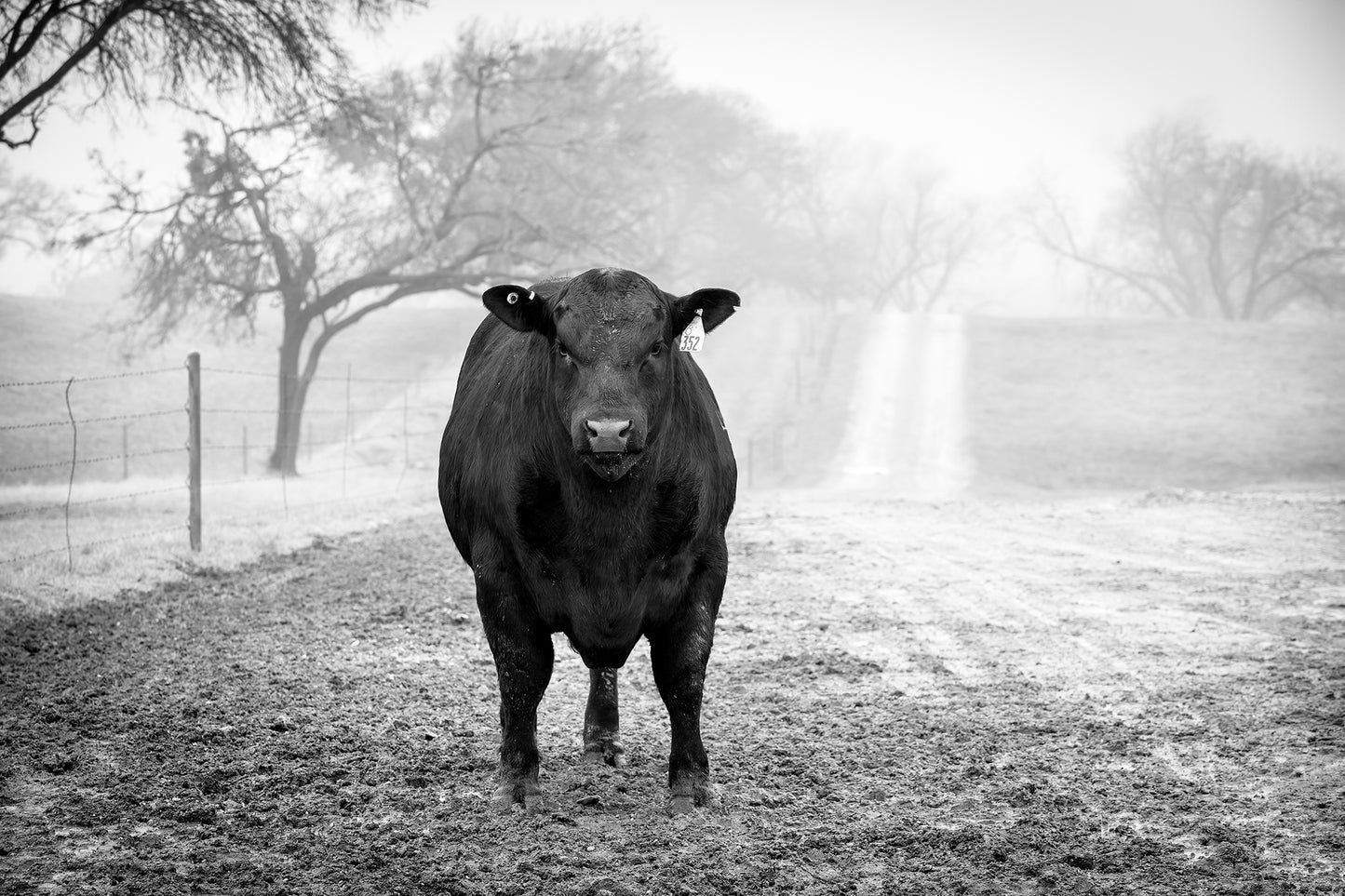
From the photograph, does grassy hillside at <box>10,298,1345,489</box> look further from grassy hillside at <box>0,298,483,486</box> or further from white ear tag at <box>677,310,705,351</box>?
white ear tag at <box>677,310,705,351</box>

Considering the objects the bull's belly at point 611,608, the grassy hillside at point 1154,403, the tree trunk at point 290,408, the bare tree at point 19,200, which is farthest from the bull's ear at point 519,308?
the bare tree at point 19,200

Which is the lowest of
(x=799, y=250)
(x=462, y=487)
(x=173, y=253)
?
(x=462, y=487)

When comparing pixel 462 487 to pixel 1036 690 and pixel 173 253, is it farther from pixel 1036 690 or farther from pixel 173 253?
pixel 173 253

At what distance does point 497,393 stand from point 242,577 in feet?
19.1

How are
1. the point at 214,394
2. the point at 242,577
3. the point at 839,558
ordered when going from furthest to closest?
the point at 214,394 → the point at 839,558 → the point at 242,577

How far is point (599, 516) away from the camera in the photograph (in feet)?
12.7

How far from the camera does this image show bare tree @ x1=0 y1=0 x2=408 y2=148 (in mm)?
11805

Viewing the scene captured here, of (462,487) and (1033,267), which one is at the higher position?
(1033,267)

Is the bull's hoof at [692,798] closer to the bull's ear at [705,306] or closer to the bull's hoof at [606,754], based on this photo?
the bull's hoof at [606,754]

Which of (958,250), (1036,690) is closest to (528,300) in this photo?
(1036,690)

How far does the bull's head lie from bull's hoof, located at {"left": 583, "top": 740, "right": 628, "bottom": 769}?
1.57 m

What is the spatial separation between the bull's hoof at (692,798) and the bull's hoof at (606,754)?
1.67 feet

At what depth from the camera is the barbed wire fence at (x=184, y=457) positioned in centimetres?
1057

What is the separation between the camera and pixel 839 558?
1057cm
